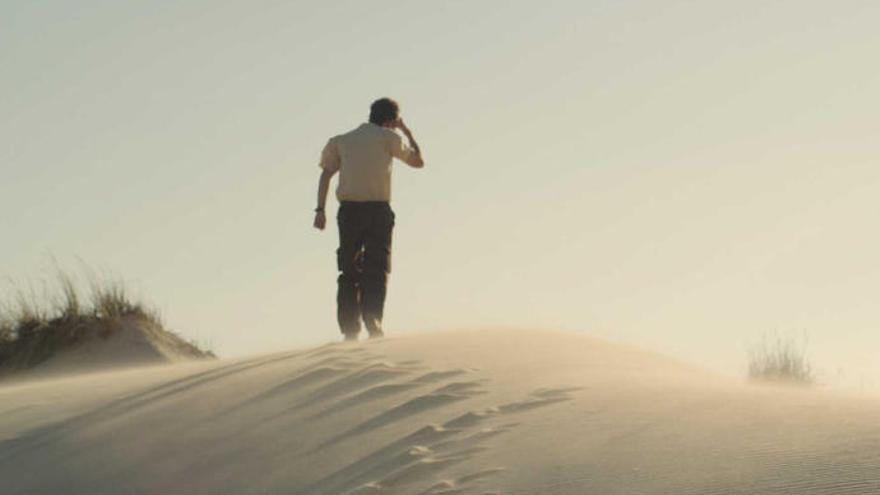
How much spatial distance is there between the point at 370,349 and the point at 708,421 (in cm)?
325

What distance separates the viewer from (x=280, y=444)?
7.55 m

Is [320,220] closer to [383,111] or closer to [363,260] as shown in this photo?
[363,260]

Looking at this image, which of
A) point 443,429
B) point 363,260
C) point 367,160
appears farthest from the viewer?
point 363,260

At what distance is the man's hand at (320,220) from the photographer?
11.0 metres

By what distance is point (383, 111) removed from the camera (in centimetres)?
1109

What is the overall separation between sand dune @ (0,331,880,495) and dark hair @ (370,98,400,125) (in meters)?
1.75

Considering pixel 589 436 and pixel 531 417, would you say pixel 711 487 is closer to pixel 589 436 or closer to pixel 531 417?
pixel 589 436

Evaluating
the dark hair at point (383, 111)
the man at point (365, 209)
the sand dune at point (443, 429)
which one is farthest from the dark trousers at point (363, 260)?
the sand dune at point (443, 429)

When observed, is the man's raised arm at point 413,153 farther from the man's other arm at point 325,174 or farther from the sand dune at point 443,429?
the sand dune at point 443,429

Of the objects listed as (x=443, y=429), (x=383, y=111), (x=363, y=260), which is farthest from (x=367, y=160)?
(x=443, y=429)

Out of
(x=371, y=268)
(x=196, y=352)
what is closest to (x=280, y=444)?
(x=371, y=268)

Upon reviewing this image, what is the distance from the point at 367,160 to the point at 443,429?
12.8 ft

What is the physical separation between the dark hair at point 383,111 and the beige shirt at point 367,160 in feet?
0.25

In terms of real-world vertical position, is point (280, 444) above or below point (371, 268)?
below
